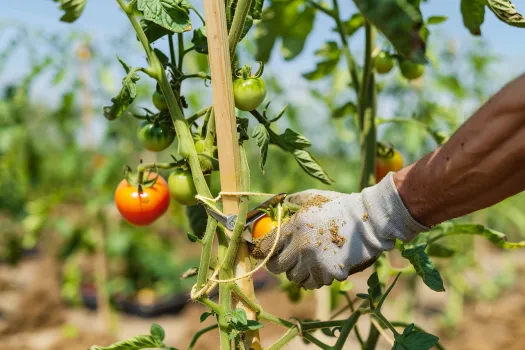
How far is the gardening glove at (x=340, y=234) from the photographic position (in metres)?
1.01

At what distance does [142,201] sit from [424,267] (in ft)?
1.84

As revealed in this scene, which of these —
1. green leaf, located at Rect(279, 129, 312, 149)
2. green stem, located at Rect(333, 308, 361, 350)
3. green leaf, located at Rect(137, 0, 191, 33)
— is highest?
green leaf, located at Rect(137, 0, 191, 33)

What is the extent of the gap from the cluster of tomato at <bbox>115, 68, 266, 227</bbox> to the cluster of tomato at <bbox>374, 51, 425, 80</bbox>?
50 cm

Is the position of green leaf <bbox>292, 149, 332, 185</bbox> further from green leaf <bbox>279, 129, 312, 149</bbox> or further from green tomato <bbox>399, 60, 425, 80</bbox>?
green tomato <bbox>399, 60, 425, 80</bbox>

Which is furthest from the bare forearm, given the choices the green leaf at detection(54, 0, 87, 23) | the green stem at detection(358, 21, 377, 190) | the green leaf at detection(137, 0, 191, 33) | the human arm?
the green leaf at detection(54, 0, 87, 23)

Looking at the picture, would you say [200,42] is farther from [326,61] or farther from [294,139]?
[326,61]

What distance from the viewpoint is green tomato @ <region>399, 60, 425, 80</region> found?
1382mm

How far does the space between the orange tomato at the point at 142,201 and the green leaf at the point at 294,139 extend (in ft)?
0.95

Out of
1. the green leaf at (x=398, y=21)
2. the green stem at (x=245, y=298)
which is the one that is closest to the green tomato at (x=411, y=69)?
the green leaf at (x=398, y=21)

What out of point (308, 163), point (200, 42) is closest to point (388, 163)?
point (308, 163)

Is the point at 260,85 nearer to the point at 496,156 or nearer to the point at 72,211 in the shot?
the point at 496,156

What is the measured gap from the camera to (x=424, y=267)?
96 centimetres

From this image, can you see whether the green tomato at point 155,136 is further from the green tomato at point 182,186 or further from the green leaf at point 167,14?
the green leaf at point 167,14

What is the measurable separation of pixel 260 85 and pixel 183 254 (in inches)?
233
